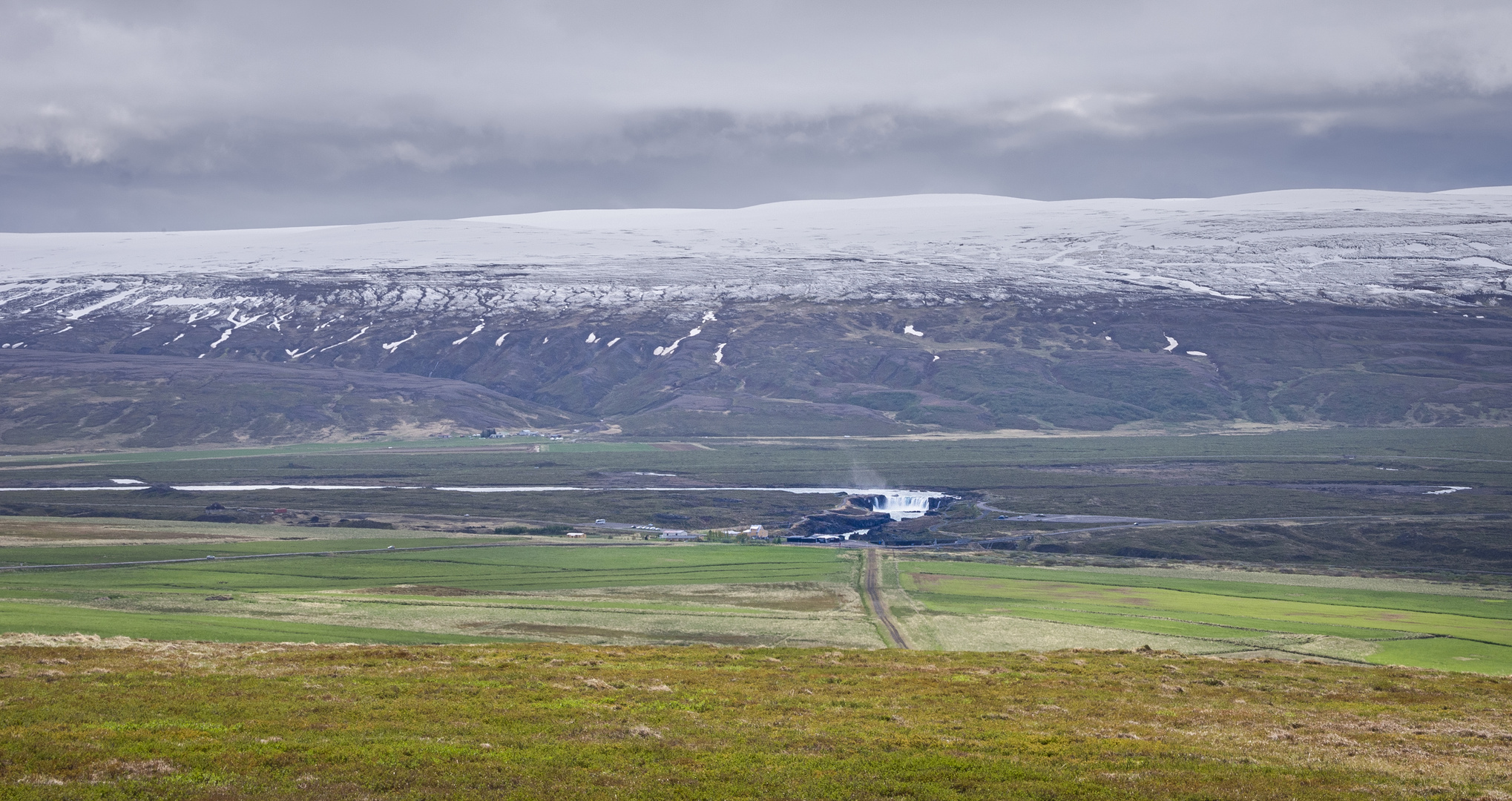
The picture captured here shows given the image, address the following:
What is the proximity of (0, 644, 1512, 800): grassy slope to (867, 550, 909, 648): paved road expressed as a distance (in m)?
15.8

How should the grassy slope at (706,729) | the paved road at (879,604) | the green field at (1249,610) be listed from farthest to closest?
the paved road at (879,604), the green field at (1249,610), the grassy slope at (706,729)

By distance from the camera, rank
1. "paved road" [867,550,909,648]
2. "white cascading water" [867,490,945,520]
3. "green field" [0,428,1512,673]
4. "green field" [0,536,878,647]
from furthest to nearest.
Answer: "white cascading water" [867,490,945,520], "green field" [0,428,1512,673], "paved road" [867,550,909,648], "green field" [0,536,878,647]

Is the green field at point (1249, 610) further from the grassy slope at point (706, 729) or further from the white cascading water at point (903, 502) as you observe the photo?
the white cascading water at point (903, 502)

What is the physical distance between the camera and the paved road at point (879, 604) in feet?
207

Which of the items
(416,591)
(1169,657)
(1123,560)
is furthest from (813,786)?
(1123,560)

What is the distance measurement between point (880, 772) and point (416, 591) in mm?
58016

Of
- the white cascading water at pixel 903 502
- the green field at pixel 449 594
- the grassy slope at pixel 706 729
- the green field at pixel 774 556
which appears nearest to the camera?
the grassy slope at pixel 706 729

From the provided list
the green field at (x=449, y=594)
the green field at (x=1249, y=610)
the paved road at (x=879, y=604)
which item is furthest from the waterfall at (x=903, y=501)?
the green field at (x=1249, y=610)

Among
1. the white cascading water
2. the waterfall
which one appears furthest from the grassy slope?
the waterfall

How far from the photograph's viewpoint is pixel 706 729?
31.2m

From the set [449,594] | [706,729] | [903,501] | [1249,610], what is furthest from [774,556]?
[706,729]

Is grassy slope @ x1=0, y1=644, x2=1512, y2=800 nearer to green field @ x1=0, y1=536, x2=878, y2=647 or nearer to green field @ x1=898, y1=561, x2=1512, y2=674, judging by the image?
green field @ x1=0, y1=536, x2=878, y2=647

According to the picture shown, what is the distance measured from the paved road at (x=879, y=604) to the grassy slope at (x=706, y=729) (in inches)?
621

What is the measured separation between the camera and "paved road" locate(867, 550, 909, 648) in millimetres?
63125
